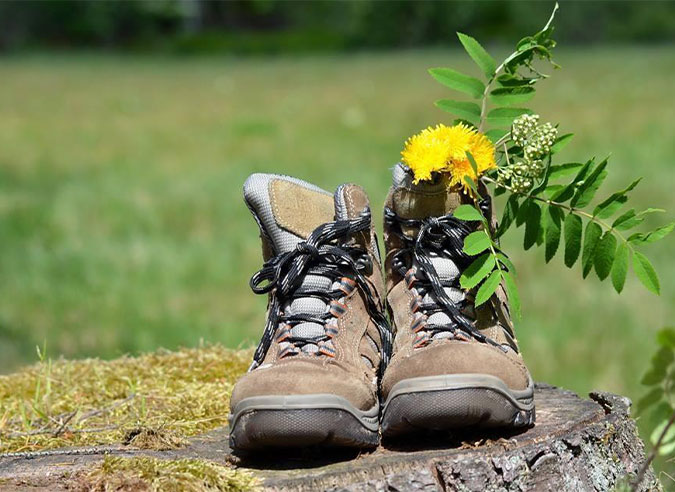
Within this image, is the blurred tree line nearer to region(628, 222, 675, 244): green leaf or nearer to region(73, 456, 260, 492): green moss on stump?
region(628, 222, 675, 244): green leaf

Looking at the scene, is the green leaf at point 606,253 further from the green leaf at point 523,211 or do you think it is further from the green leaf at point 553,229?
the green leaf at point 523,211

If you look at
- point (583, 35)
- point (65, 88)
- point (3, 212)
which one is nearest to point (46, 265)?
point (3, 212)

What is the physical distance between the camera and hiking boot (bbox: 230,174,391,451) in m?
2.21

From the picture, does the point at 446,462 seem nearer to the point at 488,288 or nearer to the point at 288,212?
the point at 488,288

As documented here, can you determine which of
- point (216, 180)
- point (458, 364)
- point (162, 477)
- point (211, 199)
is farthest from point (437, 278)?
point (216, 180)

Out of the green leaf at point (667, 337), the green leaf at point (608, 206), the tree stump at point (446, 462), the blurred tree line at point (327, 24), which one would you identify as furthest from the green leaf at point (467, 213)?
the blurred tree line at point (327, 24)

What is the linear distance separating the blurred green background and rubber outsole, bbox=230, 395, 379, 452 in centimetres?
251

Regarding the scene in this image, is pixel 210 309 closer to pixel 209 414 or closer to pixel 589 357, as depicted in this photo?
pixel 589 357

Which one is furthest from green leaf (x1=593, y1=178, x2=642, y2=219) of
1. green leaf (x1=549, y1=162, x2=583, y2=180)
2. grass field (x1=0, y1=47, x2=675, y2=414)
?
grass field (x1=0, y1=47, x2=675, y2=414)

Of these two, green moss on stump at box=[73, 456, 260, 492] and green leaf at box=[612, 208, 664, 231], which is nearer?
green moss on stump at box=[73, 456, 260, 492]

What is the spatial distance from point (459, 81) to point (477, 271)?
62cm

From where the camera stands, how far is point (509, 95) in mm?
2662

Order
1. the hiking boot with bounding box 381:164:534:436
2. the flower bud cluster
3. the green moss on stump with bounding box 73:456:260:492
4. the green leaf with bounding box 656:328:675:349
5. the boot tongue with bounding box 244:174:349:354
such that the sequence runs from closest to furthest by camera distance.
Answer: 1. the green leaf with bounding box 656:328:675:349
2. the green moss on stump with bounding box 73:456:260:492
3. the hiking boot with bounding box 381:164:534:436
4. the flower bud cluster
5. the boot tongue with bounding box 244:174:349:354

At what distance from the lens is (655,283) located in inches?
94.9
